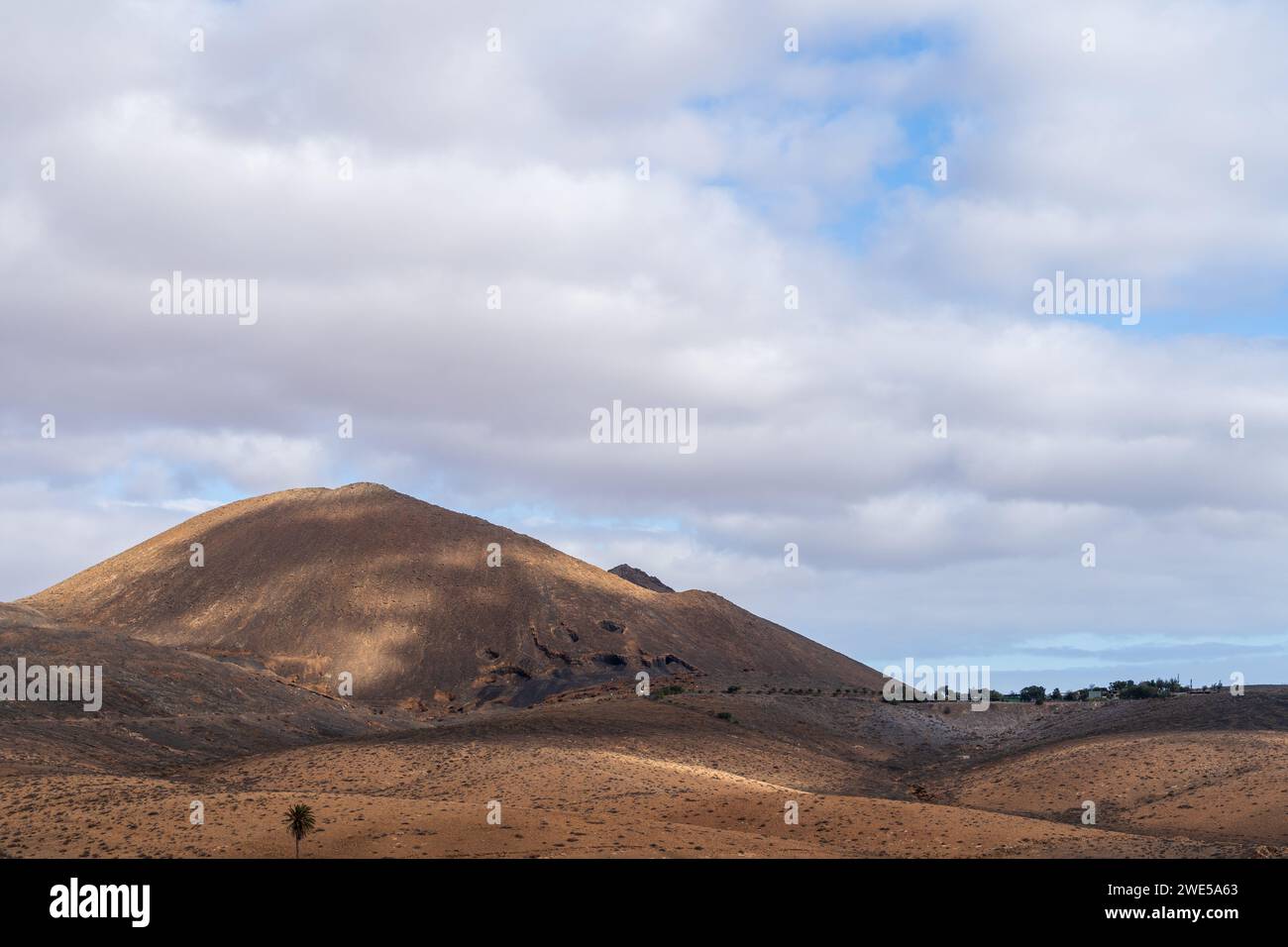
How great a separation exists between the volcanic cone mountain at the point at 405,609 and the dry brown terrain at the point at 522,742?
0.35 m

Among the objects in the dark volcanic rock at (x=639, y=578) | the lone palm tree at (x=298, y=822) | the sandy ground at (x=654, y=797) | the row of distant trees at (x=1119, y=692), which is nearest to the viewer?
the lone palm tree at (x=298, y=822)

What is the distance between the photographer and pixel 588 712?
61156mm

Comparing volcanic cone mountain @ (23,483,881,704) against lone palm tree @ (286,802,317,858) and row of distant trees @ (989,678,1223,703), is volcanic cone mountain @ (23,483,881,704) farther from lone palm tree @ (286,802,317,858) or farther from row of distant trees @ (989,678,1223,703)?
lone palm tree @ (286,802,317,858)

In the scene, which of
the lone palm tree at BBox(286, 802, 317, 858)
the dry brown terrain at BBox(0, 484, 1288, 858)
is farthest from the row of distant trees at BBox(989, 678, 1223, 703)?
the lone palm tree at BBox(286, 802, 317, 858)

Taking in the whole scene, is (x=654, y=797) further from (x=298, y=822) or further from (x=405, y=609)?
(x=405, y=609)

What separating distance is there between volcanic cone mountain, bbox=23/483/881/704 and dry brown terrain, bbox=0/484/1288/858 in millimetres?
352

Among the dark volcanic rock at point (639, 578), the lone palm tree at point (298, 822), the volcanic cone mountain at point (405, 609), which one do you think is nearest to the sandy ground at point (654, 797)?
the lone palm tree at point (298, 822)

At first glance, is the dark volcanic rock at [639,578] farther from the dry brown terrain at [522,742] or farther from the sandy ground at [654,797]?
the sandy ground at [654,797]

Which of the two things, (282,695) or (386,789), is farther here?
(282,695)

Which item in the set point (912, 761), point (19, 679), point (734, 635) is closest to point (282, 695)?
point (19, 679)

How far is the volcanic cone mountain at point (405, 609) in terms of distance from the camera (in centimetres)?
10056

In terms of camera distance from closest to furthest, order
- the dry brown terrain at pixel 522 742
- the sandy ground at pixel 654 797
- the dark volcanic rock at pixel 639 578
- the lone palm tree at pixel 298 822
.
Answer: the lone palm tree at pixel 298 822
the sandy ground at pixel 654 797
the dry brown terrain at pixel 522 742
the dark volcanic rock at pixel 639 578
